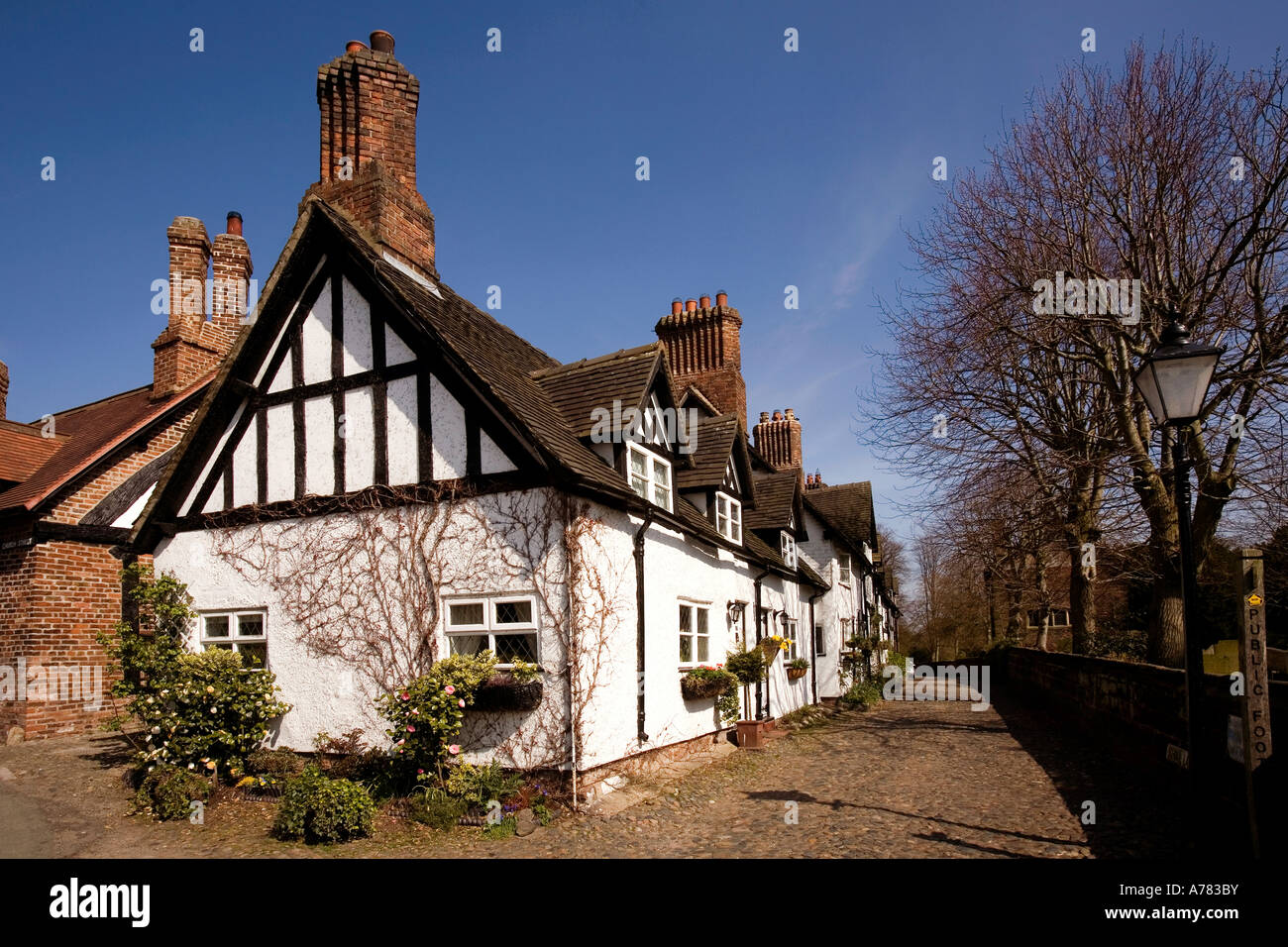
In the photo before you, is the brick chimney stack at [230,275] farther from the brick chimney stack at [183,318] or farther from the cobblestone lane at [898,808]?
the cobblestone lane at [898,808]

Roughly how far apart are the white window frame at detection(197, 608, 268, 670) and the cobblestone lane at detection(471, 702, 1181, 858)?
5808 millimetres

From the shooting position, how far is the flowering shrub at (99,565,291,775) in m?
A: 11.2

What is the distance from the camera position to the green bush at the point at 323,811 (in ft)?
29.0

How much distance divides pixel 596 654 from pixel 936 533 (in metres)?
17.5

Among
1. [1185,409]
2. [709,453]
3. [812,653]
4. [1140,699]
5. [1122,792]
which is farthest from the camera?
[812,653]

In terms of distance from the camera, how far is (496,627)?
10586mm

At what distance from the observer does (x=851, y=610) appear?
99.3 feet

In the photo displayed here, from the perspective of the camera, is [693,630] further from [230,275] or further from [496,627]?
[230,275]

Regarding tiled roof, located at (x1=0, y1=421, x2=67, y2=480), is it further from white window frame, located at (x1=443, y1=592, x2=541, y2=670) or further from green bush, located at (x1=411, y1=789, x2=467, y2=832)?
green bush, located at (x1=411, y1=789, x2=467, y2=832)

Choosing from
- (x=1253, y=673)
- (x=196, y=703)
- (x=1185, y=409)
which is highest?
(x=1185, y=409)

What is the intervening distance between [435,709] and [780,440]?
2069 cm

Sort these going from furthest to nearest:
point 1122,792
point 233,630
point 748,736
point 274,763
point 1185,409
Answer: point 748,736 → point 233,630 → point 274,763 → point 1122,792 → point 1185,409

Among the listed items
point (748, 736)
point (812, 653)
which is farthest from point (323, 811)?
point (812, 653)

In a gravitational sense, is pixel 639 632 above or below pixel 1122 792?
above
